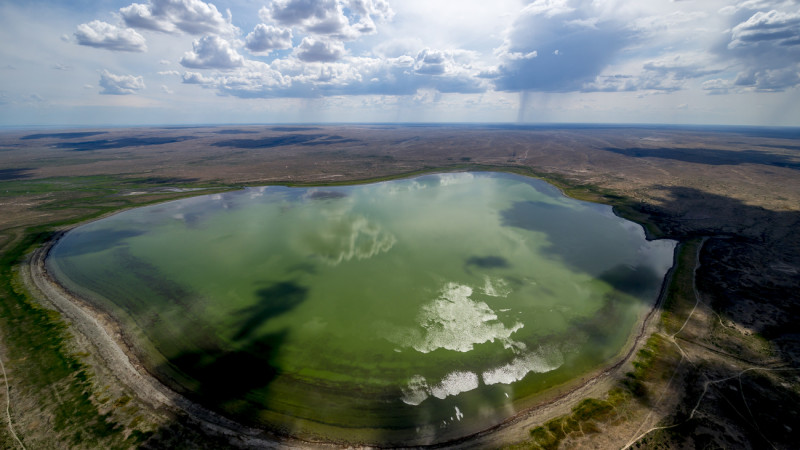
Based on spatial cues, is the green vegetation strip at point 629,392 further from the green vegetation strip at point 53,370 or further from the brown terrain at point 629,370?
the green vegetation strip at point 53,370

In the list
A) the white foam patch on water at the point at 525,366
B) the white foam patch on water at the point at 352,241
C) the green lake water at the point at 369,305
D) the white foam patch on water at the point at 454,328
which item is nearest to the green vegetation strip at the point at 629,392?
the green lake water at the point at 369,305

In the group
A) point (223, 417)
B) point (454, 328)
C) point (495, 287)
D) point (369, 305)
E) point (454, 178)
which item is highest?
point (454, 178)

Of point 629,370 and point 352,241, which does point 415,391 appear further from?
point 352,241

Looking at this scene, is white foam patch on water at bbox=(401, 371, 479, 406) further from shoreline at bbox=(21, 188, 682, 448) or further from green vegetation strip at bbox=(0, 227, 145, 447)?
green vegetation strip at bbox=(0, 227, 145, 447)

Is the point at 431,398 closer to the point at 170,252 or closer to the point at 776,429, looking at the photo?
the point at 776,429

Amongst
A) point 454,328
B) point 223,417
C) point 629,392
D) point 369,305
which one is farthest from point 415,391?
point 629,392
